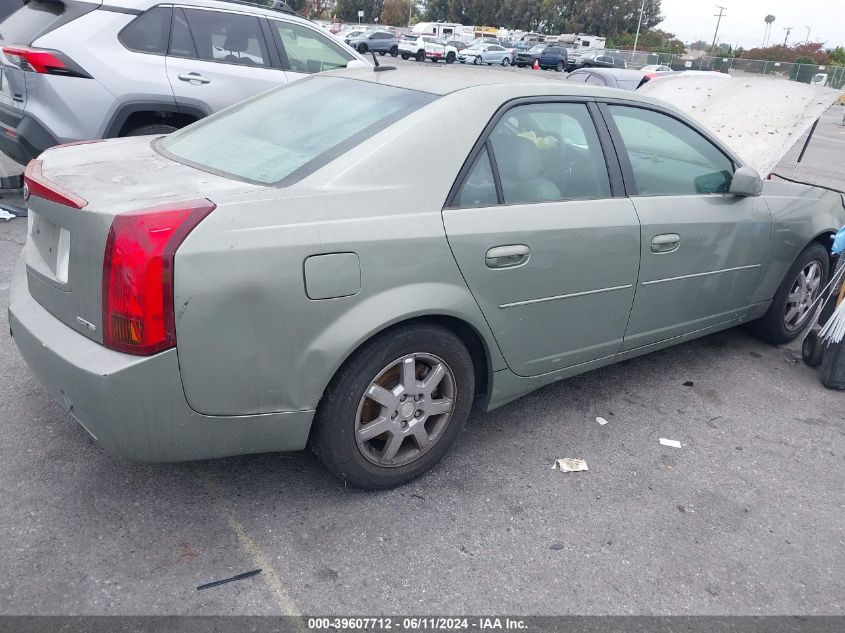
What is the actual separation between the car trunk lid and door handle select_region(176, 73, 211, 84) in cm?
352

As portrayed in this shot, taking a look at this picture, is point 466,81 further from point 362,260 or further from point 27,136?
point 27,136

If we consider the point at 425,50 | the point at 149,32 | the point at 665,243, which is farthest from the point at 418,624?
the point at 425,50

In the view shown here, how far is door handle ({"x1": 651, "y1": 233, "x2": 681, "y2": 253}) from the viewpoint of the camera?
346 cm

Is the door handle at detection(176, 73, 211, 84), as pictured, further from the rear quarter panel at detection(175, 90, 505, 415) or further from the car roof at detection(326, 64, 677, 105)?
the rear quarter panel at detection(175, 90, 505, 415)

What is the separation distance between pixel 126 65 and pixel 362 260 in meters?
4.47

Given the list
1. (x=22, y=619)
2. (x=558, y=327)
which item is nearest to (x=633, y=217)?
(x=558, y=327)

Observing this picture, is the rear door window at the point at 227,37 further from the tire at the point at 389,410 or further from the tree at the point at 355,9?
the tree at the point at 355,9

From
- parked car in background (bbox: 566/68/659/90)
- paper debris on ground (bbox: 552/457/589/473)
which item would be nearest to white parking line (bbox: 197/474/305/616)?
paper debris on ground (bbox: 552/457/589/473)

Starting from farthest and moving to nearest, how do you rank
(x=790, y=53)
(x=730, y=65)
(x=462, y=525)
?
(x=790, y=53), (x=730, y=65), (x=462, y=525)

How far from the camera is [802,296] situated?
188 inches

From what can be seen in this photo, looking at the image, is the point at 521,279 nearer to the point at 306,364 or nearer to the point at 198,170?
the point at 306,364

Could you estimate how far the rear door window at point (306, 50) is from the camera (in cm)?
694

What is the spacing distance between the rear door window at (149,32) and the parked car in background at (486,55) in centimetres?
4215

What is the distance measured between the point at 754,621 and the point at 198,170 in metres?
2.63
